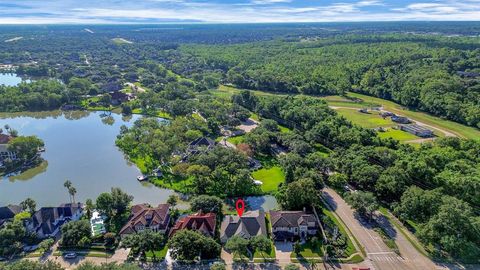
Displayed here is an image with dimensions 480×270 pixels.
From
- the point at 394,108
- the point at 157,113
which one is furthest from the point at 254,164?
the point at 394,108

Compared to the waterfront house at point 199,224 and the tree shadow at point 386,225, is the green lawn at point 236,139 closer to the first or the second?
the waterfront house at point 199,224

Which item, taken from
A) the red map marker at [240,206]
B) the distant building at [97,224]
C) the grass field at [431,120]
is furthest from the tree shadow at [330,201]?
the grass field at [431,120]

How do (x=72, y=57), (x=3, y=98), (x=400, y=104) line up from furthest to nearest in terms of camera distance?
(x=72, y=57) < (x=400, y=104) < (x=3, y=98)

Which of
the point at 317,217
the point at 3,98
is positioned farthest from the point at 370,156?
the point at 3,98

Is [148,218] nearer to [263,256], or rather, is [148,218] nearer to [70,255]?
[70,255]

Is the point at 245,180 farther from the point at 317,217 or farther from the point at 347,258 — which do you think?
the point at 347,258

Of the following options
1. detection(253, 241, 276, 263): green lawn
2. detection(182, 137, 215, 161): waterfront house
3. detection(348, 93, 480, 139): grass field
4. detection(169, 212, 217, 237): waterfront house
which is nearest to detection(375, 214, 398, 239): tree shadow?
detection(253, 241, 276, 263): green lawn

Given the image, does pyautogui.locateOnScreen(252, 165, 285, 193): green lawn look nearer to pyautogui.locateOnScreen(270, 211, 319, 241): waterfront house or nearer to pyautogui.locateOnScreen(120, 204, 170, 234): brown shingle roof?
pyautogui.locateOnScreen(270, 211, 319, 241): waterfront house

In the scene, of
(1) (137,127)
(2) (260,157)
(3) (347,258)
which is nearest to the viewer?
(3) (347,258)
